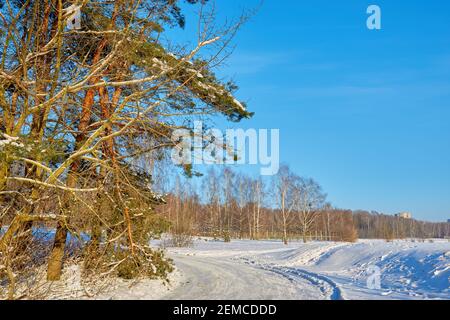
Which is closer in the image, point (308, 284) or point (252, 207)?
point (308, 284)

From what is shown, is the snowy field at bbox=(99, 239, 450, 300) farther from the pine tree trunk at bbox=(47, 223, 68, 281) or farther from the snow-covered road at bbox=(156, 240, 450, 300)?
the pine tree trunk at bbox=(47, 223, 68, 281)

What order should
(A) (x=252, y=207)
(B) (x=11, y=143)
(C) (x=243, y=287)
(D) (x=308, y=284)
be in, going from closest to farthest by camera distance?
(B) (x=11, y=143)
(C) (x=243, y=287)
(D) (x=308, y=284)
(A) (x=252, y=207)

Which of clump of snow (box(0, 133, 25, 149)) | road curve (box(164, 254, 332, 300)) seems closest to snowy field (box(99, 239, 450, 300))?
road curve (box(164, 254, 332, 300))

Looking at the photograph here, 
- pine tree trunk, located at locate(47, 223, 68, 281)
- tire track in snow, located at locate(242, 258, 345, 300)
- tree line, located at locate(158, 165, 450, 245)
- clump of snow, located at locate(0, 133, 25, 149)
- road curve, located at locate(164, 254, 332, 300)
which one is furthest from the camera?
tree line, located at locate(158, 165, 450, 245)

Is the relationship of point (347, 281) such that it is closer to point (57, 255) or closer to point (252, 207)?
point (57, 255)

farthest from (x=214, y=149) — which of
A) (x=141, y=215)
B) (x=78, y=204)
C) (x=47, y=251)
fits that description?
(x=47, y=251)

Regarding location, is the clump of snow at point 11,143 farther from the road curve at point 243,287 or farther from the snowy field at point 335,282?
the road curve at point 243,287

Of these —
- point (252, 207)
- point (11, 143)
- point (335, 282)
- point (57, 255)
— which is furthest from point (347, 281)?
point (252, 207)

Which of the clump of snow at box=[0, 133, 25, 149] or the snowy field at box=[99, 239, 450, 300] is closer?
the clump of snow at box=[0, 133, 25, 149]

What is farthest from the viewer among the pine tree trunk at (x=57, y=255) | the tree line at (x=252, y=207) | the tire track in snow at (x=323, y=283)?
the tree line at (x=252, y=207)

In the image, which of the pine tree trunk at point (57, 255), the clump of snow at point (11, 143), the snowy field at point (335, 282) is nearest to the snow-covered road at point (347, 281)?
the snowy field at point (335, 282)

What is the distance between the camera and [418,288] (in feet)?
30.7

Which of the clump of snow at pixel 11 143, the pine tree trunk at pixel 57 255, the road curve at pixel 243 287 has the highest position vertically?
the clump of snow at pixel 11 143
